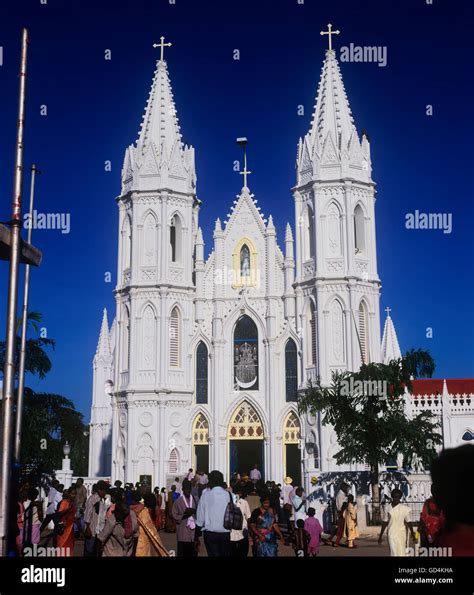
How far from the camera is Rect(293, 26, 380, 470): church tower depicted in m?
40.6

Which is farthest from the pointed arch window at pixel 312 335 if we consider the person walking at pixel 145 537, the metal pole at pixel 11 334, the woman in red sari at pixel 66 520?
the metal pole at pixel 11 334

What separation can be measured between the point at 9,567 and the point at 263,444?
3582 centimetres

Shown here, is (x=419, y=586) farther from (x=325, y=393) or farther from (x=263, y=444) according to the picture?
(x=263, y=444)

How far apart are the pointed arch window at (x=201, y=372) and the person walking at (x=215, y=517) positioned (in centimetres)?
3062

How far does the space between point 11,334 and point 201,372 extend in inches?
1247

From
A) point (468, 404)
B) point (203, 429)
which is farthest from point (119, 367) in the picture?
point (468, 404)

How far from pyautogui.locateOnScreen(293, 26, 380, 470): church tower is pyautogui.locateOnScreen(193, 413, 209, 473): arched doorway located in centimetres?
600

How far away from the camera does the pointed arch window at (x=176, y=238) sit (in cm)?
4419

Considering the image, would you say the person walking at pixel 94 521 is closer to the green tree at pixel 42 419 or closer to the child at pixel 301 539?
the child at pixel 301 539

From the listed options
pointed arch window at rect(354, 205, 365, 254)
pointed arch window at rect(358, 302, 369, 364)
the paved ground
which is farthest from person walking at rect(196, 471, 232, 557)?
pointed arch window at rect(354, 205, 365, 254)

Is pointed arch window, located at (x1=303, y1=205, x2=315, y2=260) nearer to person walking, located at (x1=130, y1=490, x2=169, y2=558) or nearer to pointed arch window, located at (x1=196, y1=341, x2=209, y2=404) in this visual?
pointed arch window, located at (x1=196, y1=341, x2=209, y2=404)

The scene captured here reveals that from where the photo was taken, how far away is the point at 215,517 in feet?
38.1

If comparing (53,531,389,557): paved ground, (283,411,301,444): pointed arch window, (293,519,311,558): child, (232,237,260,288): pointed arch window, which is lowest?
(53,531,389,557): paved ground

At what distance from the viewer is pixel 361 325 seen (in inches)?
1619
